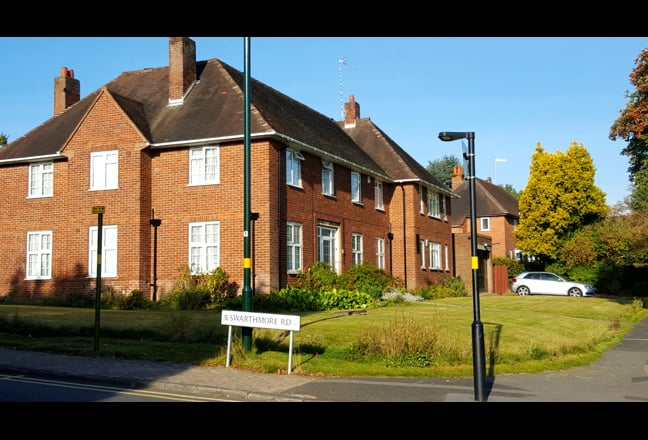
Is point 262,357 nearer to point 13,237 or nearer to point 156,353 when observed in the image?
point 156,353

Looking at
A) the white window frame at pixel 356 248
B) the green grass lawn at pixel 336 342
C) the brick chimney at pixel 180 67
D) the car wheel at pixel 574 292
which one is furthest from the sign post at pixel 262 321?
the car wheel at pixel 574 292

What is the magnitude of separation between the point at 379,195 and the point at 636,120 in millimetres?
14253

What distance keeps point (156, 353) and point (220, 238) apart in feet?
37.6

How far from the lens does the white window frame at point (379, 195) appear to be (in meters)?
33.8

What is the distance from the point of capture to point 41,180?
28000 mm

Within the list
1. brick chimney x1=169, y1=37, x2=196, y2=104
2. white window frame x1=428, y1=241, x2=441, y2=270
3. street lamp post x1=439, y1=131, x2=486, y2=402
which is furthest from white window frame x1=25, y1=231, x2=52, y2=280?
street lamp post x1=439, y1=131, x2=486, y2=402

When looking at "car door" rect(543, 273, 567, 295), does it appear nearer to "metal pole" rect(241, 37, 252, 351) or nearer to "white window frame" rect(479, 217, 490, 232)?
"white window frame" rect(479, 217, 490, 232)

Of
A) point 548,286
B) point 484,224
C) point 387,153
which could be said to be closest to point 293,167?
point 387,153

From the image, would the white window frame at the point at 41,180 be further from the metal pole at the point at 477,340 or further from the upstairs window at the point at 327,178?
the metal pole at the point at 477,340

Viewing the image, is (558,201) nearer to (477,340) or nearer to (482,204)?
(482,204)

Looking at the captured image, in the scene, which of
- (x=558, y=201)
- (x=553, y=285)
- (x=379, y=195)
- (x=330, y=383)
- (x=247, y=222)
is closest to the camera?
(x=330, y=383)

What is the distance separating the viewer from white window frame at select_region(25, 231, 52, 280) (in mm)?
27266

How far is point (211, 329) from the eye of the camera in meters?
15.8

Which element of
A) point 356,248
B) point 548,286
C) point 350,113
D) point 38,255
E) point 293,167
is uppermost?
point 350,113
